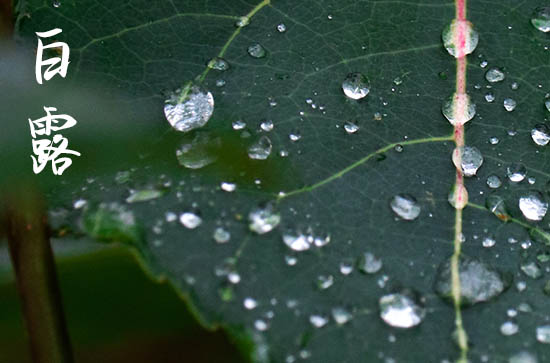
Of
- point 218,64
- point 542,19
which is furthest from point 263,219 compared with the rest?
point 542,19

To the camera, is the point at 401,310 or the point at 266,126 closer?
the point at 401,310

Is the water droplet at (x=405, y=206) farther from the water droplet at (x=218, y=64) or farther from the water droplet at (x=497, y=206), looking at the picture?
the water droplet at (x=218, y=64)

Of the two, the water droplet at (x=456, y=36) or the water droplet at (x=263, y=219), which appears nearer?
the water droplet at (x=263, y=219)

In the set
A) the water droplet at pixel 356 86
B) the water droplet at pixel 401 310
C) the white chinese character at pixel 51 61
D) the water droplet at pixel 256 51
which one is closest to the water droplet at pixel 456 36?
the water droplet at pixel 356 86

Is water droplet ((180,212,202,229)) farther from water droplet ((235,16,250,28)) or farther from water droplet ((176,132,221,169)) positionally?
water droplet ((235,16,250,28))

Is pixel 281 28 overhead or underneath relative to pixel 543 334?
overhead

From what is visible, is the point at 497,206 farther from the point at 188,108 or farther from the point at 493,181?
the point at 188,108

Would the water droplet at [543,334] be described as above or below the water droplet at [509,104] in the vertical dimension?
below
